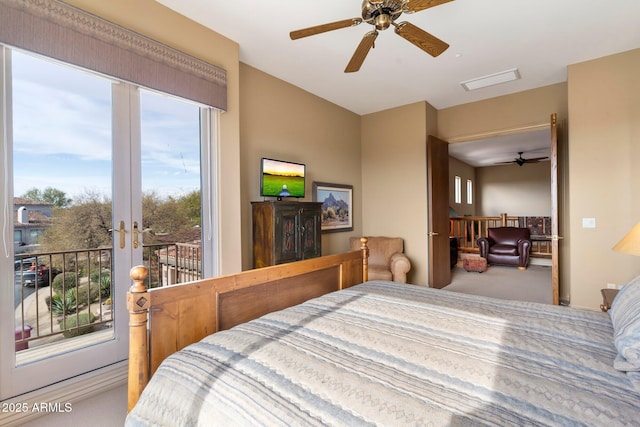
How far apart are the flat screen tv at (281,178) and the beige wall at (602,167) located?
3.18 meters

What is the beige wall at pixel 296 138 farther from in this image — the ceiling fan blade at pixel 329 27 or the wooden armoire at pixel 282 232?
the ceiling fan blade at pixel 329 27

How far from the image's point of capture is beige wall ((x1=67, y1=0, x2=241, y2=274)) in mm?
2330

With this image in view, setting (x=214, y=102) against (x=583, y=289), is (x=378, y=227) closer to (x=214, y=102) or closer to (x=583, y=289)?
(x=583, y=289)

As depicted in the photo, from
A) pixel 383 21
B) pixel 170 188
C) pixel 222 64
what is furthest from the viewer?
pixel 222 64

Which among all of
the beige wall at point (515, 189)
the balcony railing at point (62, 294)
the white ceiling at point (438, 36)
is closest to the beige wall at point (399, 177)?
the white ceiling at point (438, 36)

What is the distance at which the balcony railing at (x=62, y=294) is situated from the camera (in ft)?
6.31

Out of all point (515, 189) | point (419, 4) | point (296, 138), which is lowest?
point (515, 189)

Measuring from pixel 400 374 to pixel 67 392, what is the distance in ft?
7.49

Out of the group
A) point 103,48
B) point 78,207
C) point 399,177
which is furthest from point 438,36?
point 78,207

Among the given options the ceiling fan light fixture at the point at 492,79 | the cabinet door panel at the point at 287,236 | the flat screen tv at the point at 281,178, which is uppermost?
the ceiling fan light fixture at the point at 492,79

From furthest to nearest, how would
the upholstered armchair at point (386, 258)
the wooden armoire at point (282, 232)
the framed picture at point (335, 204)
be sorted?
the framed picture at point (335, 204) → the upholstered armchair at point (386, 258) → the wooden armoire at point (282, 232)

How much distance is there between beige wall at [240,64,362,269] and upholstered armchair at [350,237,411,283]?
0.42 metres

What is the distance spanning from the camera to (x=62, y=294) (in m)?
2.12

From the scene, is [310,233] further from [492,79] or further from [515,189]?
[515,189]
